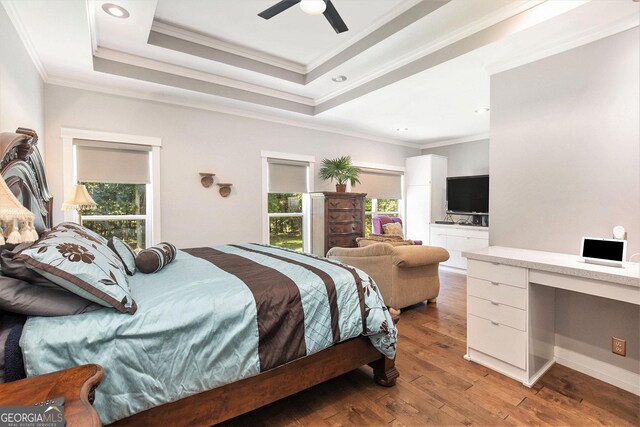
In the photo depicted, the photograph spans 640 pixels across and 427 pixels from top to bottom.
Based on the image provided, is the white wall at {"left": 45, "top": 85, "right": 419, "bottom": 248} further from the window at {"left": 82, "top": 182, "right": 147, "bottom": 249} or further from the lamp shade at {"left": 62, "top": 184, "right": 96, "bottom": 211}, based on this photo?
the lamp shade at {"left": 62, "top": 184, "right": 96, "bottom": 211}

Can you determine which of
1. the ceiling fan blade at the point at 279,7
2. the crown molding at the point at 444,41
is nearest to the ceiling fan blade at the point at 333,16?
the ceiling fan blade at the point at 279,7

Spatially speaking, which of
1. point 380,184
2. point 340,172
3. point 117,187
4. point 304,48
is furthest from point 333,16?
point 380,184

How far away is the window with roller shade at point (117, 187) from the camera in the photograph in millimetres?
3488

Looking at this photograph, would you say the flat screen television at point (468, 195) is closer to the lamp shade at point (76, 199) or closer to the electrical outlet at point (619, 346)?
the electrical outlet at point (619, 346)

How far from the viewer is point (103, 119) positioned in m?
3.52

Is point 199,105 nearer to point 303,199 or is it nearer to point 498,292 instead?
point 303,199

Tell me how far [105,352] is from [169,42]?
3.00 metres

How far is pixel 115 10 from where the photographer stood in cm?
244

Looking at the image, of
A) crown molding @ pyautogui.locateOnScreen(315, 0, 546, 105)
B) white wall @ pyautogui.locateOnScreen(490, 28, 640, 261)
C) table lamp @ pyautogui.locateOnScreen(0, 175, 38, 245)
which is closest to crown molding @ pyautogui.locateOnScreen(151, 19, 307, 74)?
crown molding @ pyautogui.locateOnScreen(315, 0, 546, 105)

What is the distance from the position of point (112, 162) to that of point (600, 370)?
195 inches

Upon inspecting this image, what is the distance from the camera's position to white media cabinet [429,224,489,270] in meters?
5.28

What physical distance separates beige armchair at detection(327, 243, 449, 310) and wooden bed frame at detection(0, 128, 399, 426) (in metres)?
1.33

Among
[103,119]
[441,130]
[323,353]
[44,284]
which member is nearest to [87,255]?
[44,284]

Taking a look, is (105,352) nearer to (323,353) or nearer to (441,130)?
(323,353)
